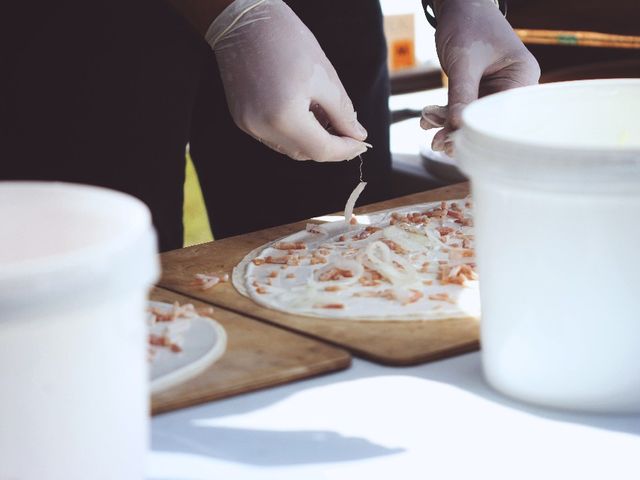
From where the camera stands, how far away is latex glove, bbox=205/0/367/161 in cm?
152

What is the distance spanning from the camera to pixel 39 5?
5.71 feet

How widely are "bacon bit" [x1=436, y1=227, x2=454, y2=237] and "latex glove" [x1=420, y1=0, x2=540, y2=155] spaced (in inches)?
5.4

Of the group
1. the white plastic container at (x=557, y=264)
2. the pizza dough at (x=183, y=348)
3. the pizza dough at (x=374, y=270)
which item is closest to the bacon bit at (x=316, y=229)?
the pizza dough at (x=374, y=270)

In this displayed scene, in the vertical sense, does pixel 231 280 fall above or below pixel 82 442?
below

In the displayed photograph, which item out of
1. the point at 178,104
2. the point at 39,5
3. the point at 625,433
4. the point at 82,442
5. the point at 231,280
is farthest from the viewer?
the point at 178,104

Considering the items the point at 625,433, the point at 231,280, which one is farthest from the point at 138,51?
the point at 625,433

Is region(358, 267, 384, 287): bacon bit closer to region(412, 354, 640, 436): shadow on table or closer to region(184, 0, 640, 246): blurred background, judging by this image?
region(412, 354, 640, 436): shadow on table

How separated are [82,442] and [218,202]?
4.76ft

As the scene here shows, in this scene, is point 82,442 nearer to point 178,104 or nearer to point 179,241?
point 178,104

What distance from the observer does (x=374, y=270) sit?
145cm

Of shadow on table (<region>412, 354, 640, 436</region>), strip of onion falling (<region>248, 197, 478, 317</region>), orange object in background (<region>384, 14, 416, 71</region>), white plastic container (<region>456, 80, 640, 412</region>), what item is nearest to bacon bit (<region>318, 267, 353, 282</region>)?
strip of onion falling (<region>248, 197, 478, 317</region>)

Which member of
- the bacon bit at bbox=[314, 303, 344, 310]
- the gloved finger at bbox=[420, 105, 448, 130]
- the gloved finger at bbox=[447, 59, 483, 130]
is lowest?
the bacon bit at bbox=[314, 303, 344, 310]

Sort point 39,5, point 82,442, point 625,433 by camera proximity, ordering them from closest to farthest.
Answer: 1. point 82,442
2. point 625,433
3. point 39,5

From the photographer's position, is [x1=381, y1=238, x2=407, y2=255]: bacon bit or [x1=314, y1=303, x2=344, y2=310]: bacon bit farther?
[x1=381, y1=238, x2=407, y2=255]: bacon bit
